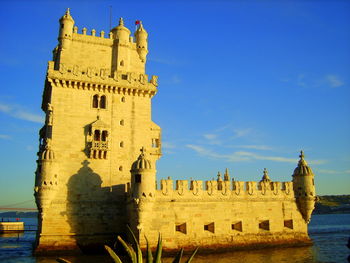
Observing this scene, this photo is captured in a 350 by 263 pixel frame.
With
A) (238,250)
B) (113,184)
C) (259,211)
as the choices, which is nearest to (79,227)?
(113,184)

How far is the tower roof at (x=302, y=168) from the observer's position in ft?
106

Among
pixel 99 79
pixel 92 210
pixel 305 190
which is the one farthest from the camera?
pixel 305 190

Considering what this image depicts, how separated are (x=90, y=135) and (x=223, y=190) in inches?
524

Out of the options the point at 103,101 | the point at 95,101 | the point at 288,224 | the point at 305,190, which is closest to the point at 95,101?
the point at 95,101

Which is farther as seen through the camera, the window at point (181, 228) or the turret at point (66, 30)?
the turret at point (66, 30)

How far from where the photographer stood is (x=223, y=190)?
29.6 metres

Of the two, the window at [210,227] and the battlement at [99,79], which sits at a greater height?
the battlement at [99,79]

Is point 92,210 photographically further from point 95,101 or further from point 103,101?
point 103,101

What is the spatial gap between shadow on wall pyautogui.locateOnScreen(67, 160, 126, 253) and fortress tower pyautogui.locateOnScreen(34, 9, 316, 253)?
0.09 metres

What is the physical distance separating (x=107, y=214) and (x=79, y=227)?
2594mm

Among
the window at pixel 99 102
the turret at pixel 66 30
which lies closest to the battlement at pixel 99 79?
the window at pixel 99 102

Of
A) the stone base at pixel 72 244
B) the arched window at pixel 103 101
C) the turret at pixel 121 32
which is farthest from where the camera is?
the turret at pixel 121 32

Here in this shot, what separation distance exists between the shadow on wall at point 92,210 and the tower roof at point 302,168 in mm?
17565

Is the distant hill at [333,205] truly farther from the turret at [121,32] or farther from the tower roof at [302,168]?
the turret at [121,32]
